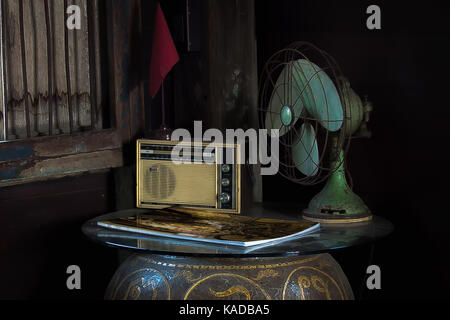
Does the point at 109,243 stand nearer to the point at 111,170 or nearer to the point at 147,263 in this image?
the point at 147,263

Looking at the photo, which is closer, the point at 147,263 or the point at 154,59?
the point at 147,263

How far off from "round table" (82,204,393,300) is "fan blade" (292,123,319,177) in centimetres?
26

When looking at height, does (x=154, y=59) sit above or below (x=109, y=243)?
above

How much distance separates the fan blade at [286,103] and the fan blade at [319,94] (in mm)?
34

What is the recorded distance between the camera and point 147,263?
2.22 meters

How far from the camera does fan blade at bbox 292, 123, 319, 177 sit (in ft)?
7.87

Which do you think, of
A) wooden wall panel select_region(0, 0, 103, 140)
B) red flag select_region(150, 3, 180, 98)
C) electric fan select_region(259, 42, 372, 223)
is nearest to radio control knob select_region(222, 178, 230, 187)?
electric fan select_region(259, 42, 372, 223)

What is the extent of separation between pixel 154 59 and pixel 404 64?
958 millimetres

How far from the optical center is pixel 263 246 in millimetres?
2047

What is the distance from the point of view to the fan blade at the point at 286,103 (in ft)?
7.85

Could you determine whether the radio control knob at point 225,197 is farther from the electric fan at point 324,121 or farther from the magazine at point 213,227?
the electric fan at point 324,121

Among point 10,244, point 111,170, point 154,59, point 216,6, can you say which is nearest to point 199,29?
point 216,6

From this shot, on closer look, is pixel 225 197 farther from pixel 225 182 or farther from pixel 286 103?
pixel 286 103

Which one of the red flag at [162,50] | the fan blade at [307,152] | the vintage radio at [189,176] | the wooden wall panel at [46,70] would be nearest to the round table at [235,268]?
the fan blade at [307,152]
